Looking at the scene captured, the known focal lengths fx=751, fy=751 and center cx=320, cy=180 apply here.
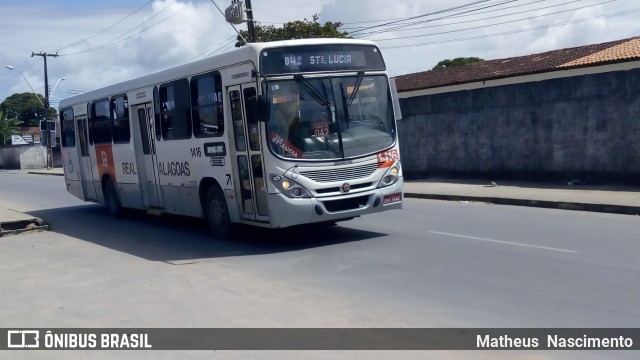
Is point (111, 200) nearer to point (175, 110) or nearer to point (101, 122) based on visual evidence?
point (101, 122)

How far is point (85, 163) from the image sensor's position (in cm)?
1959

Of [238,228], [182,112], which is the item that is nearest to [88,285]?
[238,228]

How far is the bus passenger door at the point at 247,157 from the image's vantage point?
1149 cm

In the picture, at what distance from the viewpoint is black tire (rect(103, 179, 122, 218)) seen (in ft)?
59.1

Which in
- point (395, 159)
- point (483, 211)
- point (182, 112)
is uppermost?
point (182, 112)

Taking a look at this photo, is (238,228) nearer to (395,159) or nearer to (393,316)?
(395,159)

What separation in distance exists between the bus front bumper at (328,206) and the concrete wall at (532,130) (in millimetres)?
9362

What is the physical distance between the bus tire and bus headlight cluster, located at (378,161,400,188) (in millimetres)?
2687

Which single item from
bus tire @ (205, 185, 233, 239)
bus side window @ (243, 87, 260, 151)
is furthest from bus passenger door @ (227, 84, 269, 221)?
bus tire @ (205, 185, 233, 239)

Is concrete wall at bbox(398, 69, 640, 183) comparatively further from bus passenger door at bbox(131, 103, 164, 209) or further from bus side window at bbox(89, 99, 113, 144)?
bus side window at bbox(89, 99, 113, 144)

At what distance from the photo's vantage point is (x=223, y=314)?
311 inches

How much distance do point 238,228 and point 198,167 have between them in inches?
51.1

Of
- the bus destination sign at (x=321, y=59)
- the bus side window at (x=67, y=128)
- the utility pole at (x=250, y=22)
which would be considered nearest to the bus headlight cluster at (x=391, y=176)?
the bus destination sign at (x=321, y=59)

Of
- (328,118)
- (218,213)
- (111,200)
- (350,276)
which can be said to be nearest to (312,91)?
(328,118)
